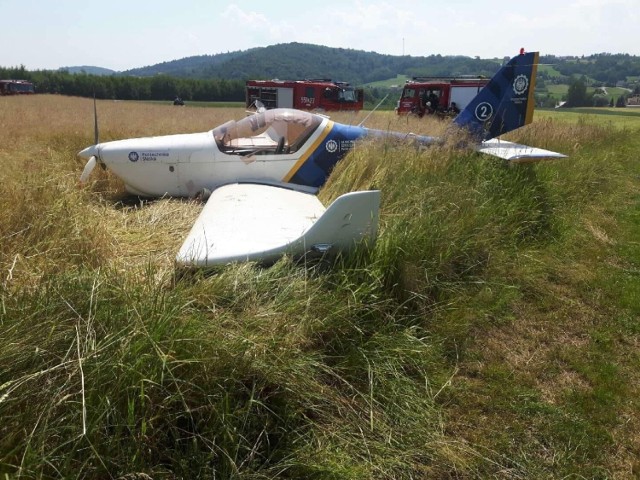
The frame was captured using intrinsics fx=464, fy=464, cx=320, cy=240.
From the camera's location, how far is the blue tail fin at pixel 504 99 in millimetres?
7078

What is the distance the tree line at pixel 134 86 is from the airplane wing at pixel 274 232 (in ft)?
203

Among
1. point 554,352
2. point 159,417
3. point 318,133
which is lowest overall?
point 554,352

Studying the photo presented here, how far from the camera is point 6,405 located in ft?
5.64

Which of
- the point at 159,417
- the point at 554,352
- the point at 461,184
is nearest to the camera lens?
the point at 159,417

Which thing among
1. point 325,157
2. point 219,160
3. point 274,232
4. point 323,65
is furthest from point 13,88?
point 323,65

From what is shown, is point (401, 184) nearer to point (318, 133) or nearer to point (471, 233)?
point (471, 233)

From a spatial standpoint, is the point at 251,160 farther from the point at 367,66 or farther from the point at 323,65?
the point at 367,66

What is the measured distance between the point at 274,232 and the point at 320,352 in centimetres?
131

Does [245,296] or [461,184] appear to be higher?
[461,184]

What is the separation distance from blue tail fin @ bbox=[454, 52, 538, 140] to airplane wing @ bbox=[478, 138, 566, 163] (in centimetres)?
36

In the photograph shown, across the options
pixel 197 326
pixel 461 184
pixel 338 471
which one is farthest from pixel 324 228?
pixel 461 184

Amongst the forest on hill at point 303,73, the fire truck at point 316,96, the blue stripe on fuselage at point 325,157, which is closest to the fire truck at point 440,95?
the forest on hill at point 303,73

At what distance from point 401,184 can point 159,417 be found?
11.7ft

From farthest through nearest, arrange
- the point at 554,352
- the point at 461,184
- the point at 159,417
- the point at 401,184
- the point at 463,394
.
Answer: the point at 461,184
the point at 401,184
the point at 554,352
the point at 463,394
the point at 159,417
